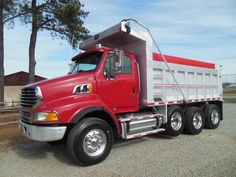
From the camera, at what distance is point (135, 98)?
7.62 metres

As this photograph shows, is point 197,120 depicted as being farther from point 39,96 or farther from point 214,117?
point 39,96

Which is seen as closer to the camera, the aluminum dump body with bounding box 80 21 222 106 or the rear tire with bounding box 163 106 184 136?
the aluminum dump body with bounding box 80 21 222 106

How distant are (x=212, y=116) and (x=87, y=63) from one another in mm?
5631

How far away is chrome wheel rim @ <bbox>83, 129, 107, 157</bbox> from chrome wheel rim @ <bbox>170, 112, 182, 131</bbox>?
3.07 metres

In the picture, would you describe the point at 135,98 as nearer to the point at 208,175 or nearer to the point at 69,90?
the point at 69,90

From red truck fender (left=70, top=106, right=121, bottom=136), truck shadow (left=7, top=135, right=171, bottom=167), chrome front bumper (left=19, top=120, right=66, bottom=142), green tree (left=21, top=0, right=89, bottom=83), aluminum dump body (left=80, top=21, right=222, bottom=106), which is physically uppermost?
green tree (left=21, top=0, right=89, bottom=83)

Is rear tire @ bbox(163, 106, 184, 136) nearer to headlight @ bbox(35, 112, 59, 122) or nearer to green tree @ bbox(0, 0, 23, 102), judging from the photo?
headlight @ bbox(35, 112, 59, 122)

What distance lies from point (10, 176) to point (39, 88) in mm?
1832

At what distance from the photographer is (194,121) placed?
937cm

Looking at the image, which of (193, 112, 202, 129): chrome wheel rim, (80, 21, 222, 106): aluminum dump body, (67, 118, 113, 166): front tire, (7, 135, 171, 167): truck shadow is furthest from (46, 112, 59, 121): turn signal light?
(193, 112, 202, 129): chrome wheel rim

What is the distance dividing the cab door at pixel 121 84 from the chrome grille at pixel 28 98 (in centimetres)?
161

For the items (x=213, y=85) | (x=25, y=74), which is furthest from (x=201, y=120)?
(x=25, y=74)

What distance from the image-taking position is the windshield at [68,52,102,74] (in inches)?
271

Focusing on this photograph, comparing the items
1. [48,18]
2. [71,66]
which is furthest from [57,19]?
[71,66]
